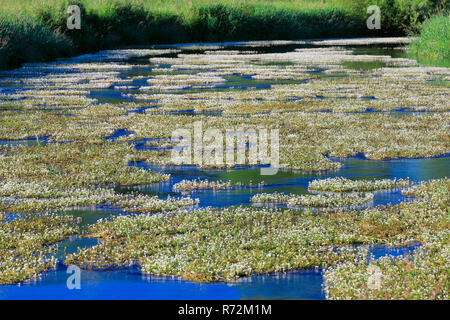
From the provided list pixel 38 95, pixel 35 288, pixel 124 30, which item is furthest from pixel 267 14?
pixel 35 288

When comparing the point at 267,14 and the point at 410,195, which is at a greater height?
the point at 267,14

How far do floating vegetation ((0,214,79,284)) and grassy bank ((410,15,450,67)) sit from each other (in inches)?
1653

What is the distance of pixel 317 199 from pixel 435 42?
44.3 metres

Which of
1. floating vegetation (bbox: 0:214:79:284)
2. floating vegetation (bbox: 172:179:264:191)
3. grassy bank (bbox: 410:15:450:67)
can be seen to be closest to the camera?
floating vegetation (bbox: 0:214:79:284)

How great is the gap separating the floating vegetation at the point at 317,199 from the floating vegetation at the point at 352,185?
385mm

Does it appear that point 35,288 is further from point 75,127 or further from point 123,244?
point 75,127

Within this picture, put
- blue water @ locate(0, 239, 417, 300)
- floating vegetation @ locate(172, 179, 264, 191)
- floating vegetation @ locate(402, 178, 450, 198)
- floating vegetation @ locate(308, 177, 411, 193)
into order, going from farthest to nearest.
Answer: floating vegetation @ locate(172, 179, 264, 191) → floating vegetation @ locate(308, 177, 411, 193) → floating vegetation @ locate(402, 178, 450, 198) → blue water @ locate(0, 239, 417, 300)

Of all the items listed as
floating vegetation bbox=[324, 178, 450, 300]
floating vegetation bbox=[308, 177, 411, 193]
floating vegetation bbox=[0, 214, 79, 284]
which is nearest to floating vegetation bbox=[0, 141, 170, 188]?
floating vegetation bbox=[0, 214, 79, 284]

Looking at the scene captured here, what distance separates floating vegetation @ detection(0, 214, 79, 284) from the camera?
1026 centimetres

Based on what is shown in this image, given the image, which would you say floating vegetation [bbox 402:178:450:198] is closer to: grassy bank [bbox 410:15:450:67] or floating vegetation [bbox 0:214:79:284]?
floating vegetation [bbox 0:214:79:284]

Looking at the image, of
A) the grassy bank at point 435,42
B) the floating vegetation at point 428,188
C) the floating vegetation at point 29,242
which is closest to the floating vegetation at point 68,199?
the floating vegetation at point 29,242

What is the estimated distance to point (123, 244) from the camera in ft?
37.9

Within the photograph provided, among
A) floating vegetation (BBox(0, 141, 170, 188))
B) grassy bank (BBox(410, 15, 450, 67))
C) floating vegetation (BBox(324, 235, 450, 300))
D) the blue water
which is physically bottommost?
the blue water

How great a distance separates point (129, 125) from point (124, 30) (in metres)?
50.2
